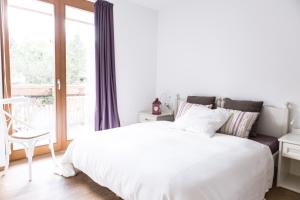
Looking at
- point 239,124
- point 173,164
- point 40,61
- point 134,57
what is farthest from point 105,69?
point 173,164

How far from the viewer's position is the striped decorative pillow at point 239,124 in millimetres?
2520

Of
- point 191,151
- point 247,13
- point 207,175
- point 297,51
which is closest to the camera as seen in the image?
point 207,175

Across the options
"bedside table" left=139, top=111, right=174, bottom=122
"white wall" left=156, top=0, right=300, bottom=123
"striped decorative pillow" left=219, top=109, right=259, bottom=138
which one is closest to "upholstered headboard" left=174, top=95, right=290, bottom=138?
"white wall" left=156, top=0, right=300, bottom=123

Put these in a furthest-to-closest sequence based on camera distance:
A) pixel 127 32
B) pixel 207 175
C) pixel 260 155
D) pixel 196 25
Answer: pixel 127 32, pixel 196 25, pixel 260 155, pixel 207 175

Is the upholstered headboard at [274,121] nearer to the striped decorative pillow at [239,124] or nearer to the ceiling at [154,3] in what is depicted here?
the striped decorative pillow at [239,124]

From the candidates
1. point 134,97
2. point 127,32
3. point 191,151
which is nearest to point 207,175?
point 191,151

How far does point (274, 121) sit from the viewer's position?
2.71 metres

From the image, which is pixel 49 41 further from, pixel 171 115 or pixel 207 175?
pixel 207 175

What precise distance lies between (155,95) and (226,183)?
2.81m

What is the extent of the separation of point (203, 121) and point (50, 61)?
2.32m

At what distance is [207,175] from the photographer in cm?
156

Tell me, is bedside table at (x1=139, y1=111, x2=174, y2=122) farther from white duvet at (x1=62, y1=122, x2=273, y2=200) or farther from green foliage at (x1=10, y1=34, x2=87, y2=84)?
green foliage at (x1=10, y1=34, x2=87, y2=84)

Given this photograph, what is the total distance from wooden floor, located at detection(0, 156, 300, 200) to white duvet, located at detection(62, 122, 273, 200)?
6.1 inches

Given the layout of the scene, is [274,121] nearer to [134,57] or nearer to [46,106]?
[134,57]
